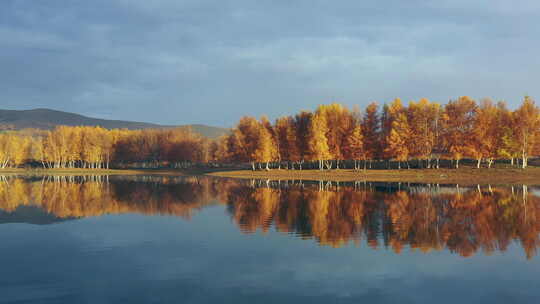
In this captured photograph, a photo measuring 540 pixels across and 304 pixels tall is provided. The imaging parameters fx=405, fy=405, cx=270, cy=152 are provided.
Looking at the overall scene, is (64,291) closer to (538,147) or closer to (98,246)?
(98,246)

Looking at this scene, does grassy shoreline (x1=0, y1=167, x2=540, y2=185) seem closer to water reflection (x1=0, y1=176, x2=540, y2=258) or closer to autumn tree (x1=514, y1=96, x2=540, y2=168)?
autumn tree (x1=514, y1=96, x2=540, y2=168)

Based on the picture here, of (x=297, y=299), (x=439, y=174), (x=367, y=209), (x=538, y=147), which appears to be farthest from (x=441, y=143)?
(x=297, y=299)

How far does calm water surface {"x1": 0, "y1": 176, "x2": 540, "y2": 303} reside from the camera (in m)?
14.0

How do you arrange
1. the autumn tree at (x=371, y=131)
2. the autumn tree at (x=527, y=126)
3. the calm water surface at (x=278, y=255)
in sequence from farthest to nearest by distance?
the autumn tree at (x=371, y=131), the autumn tree at (x=527, y=126), the calm water surface at (x=278, y=255)

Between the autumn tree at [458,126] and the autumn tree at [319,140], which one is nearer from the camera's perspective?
the autumn tree at [458,126]

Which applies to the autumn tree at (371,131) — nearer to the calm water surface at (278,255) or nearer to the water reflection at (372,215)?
the water reflection at (372,215)

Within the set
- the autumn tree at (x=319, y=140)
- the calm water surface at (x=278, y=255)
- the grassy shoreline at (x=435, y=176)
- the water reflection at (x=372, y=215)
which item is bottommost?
the calm water surface at (x=278, y=255)

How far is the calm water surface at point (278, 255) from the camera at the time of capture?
46.1ft

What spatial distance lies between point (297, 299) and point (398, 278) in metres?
4.50

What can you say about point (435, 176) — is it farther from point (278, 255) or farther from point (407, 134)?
point (278, 255)

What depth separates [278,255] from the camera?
1902 cm

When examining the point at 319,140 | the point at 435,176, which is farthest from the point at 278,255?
the point at 319,140

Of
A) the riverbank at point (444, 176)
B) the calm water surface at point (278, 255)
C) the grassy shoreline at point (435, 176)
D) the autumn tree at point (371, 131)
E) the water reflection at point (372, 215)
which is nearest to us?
the calm water surface at point (278, 255)

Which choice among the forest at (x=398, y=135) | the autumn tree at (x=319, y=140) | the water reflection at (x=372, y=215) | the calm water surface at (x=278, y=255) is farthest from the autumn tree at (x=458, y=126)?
the calm water surface at (x=278, y=255)
